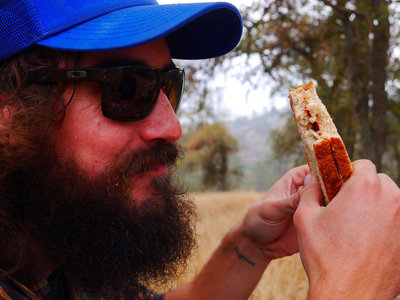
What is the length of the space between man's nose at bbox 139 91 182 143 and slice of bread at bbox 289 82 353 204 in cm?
53

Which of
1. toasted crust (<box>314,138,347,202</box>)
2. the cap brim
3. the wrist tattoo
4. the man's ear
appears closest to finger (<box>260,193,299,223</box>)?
the wrist tattoo

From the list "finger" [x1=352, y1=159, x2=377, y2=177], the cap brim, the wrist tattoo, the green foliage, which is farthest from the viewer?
the green foliage

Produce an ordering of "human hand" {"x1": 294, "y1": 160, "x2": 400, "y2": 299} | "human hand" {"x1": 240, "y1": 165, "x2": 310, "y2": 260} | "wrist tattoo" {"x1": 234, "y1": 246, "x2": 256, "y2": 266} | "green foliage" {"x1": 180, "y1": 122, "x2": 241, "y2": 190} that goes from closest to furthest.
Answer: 1. "human hand" {"x1": 294, "y1": 160, "x2": 400, "y2": 299}
2. "human hand" {"x1": 240, "y1": 165, "x2": 310, "y2": 260}
3. "wrist tattoo" {"x1": 234, "y1": 246, "x2": 256, "y2": 266}
4. "green foliage" {"x1": 180, "y1": 122, "x2": 241, "y2": 190}

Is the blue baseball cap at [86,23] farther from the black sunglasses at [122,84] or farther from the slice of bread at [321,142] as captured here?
the slice of bread at [321,142]

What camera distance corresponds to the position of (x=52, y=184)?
152 cm

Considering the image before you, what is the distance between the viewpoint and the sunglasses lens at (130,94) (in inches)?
59.4

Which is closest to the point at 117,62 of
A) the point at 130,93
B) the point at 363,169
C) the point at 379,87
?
the point at 130,93

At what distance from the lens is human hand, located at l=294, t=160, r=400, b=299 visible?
3.64 feet

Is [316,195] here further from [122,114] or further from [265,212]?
[122,114]

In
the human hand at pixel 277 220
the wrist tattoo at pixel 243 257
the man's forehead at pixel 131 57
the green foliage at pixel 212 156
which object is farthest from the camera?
the green foliage at pixel 212 156

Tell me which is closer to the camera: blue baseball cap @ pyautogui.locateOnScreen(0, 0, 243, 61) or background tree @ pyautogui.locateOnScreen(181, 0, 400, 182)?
blue baseball cap @ pyautogui.locateOnScreen(0, 0, 243, 61)

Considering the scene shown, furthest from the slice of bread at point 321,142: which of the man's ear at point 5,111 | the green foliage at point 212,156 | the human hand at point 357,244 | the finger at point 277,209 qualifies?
the green foliage at point 212,156

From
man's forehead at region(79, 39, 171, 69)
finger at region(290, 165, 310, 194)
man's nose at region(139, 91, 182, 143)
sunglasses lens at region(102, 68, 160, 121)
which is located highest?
man's forehead at region(79, 39, 171, 69)

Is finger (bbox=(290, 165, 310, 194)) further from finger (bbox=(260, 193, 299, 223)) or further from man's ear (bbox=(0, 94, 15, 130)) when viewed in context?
man's ear (bbox=(0, 94, 15, 130))
